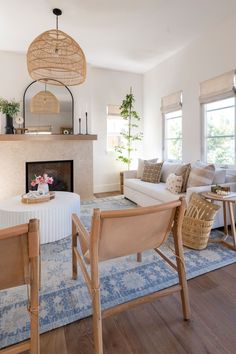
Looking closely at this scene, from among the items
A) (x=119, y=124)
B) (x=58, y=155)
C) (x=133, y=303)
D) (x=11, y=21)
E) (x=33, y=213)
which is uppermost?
(x=11, y=21)

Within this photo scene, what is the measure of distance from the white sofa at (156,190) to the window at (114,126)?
4.04 feet

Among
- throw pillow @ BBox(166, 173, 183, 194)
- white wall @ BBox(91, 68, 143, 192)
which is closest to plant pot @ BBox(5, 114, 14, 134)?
white wall @ BBox(91, 68, 143, 192)

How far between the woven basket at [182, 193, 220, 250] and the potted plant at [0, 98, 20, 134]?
3576 mm

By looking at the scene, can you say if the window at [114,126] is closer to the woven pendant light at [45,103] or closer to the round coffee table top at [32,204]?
the woven pendant light at [45,103]

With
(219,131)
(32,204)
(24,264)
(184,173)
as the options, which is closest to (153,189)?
(184,173)

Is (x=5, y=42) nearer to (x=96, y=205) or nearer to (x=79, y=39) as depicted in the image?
(x=79, y=39)

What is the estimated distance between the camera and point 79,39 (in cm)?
372

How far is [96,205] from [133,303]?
289 cm

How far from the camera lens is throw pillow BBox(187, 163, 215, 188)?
2.96 m

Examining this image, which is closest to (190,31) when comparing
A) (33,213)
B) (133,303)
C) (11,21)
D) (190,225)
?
(11,21)

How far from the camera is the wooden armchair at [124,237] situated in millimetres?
1114

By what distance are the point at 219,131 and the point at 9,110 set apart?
3.77 metres

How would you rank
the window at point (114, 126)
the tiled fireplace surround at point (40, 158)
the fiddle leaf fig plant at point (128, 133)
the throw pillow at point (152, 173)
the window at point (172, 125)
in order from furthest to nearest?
1. the window at point (114, 126)
2. the fiddle leaf fig plant at point (128, 133)
3. the window at point (172, 125)
4. the tiled fireplace surround at point (40, 158)
5. the throw pillow at point (152, 173)

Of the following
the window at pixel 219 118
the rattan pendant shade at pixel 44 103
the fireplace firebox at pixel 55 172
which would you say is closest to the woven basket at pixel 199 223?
the window at pixel 219 118
